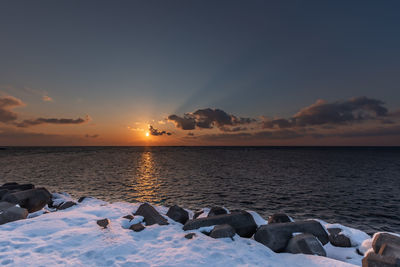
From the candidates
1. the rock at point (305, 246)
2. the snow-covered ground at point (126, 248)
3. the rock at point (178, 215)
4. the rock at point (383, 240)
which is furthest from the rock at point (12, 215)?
the rock at point (383, 240)

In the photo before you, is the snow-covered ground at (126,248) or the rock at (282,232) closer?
the snow-covered ground at (126,248)

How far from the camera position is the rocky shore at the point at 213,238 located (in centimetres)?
678

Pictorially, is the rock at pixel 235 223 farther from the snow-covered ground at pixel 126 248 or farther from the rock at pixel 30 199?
the rock at pixel 30 199

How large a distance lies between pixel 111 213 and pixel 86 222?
173 centimetres

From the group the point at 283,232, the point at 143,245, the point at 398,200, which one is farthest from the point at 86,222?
the point at 398,200

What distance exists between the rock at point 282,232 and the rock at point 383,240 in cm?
181

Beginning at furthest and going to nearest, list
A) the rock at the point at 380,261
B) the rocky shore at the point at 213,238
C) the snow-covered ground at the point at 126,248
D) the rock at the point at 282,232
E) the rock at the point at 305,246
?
1. the rock at the point at 282,232
2. the rock at the point at 305,246
3. the rocky shore at the point at 213,238
4. the snow-covered ground at the point at 126,248
5. the rock at the point at 380,261

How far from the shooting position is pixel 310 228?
9219 millimetres

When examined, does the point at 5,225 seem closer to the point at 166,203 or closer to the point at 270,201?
the point at 166,203

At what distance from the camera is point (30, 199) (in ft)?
43.9

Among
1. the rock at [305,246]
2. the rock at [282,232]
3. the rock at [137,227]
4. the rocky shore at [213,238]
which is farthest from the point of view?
the rock at [137,227]

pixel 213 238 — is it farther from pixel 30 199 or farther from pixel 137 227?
pixel 30 199

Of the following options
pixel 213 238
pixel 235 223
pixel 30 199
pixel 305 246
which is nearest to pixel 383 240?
pixel 305 246

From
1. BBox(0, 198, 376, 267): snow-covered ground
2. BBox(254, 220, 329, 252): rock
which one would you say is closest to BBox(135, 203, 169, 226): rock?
BBox(0, 198, 376, 267): snow-covered ground
